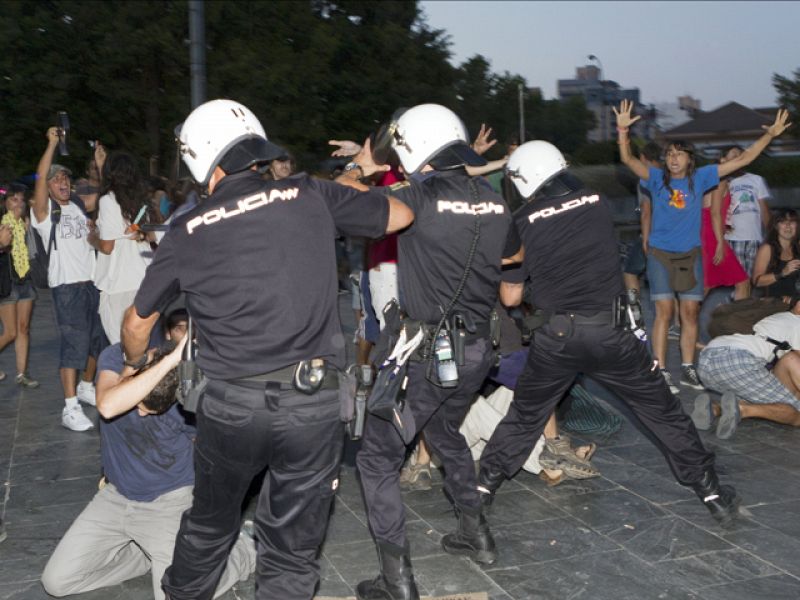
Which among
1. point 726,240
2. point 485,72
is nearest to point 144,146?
point 485,72

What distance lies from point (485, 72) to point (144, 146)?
29.2 feet

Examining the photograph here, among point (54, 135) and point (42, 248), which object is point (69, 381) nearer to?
point (42, 248)

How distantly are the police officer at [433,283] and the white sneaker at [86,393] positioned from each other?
163 inches

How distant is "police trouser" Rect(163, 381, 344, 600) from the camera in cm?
389

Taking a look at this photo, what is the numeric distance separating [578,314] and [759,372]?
259 cm

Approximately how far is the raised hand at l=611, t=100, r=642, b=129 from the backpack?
4.12m

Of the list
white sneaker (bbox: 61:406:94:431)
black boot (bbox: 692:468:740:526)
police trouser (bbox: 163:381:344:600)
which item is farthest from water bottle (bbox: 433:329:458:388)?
white sneaker (bbox: 61:406:94:431)

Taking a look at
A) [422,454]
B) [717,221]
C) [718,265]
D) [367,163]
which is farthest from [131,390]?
[718,265]

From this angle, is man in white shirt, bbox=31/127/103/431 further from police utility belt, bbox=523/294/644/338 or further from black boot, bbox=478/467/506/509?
police utility belt, bbox=523/294/644/338

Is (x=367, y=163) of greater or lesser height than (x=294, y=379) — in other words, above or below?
above

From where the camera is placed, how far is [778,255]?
890 centimetres

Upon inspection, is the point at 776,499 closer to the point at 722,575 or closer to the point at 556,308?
the point at 722,575

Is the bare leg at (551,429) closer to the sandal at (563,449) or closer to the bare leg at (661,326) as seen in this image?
the sandal at (563,449)

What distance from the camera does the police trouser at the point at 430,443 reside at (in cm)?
480
